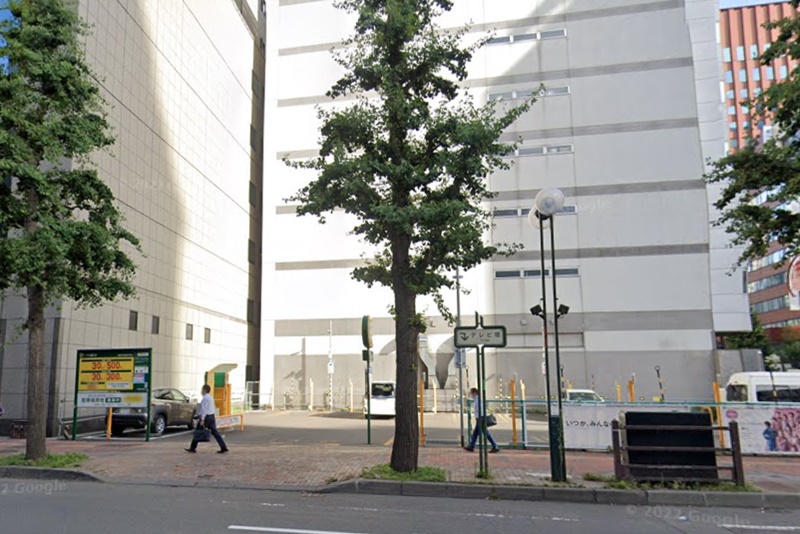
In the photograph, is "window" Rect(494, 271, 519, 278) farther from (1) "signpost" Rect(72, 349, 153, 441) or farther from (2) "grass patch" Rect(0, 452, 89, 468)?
(2) "grass patch" Rect(0, 452, 89, 468)

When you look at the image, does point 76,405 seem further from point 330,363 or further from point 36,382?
point 330,363

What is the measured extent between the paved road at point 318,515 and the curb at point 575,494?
0.31 meters

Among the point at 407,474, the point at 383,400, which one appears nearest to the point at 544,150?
the point at 383,400

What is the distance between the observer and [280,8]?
3653cm

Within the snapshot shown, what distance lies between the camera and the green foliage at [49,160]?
1183 centimetres

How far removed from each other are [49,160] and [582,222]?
25.8 metres

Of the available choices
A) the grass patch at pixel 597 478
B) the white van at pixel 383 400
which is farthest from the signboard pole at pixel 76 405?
the grass patch at pixel 597 478

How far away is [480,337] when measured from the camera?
11016 millimetres

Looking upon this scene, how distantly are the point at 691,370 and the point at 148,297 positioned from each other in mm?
25809

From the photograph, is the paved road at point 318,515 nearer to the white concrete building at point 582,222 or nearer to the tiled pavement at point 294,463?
the tiled pavement at point 294,463

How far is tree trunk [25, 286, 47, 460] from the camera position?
12.0 metres

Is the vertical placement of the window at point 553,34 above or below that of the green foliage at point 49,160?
above

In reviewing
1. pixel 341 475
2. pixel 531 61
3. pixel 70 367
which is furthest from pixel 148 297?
pixel 531 61

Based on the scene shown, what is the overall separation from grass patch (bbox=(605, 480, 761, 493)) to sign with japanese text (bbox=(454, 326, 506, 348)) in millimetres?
3054
